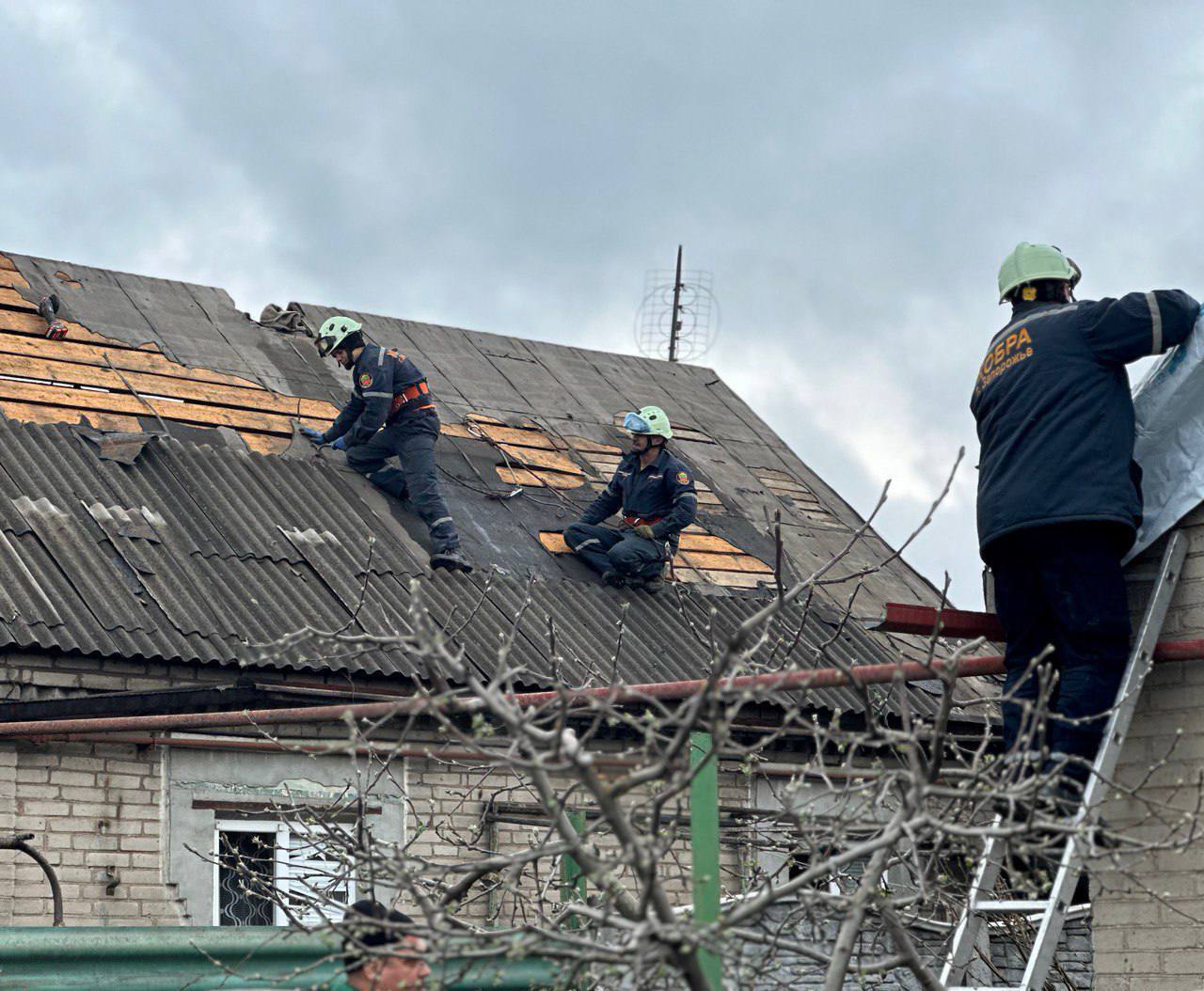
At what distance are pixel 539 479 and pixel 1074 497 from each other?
7.85 meters

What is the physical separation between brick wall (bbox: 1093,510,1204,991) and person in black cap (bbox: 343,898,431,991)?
2.49m

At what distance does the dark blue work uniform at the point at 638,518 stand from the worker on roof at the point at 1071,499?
613cm

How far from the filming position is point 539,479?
42.3 feet

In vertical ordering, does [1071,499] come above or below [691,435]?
below

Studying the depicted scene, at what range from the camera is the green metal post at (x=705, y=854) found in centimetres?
370

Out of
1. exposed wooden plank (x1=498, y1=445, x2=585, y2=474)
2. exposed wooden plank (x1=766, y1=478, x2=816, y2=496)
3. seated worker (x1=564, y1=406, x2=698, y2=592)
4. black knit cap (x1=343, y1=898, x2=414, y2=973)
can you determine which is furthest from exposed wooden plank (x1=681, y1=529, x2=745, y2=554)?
black knit cap (x1=343, y1=898, x2=414, y2=973)

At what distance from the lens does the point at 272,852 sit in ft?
29.8

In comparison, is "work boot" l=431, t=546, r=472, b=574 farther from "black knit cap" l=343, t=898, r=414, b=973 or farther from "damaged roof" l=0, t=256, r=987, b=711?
"black knit cap" l=343, t=898, r=414, b=973

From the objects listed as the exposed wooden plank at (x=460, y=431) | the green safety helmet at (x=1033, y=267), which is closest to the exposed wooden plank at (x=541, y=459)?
the exposed wooden plank at (x=460, y=431)

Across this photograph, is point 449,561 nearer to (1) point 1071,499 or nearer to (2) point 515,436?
(2) point 515,436

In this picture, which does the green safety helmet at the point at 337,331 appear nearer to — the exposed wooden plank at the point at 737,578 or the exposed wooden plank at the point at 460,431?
the exposed wooden plank at the point at 460,431

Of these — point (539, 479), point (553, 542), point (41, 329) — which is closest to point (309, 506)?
point (553, 542)

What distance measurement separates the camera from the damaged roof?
30.7ft

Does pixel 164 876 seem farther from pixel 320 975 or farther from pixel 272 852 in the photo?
pixel 320 975
